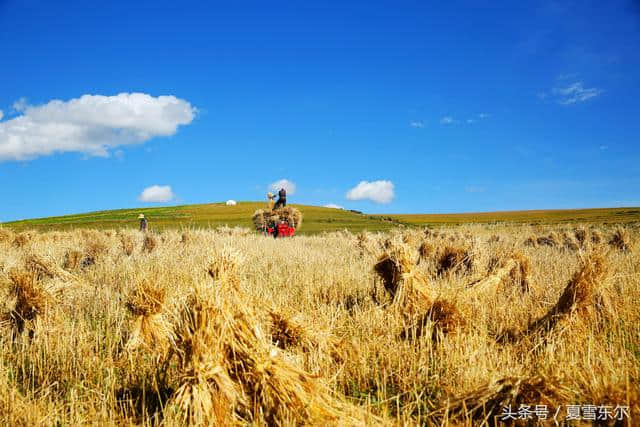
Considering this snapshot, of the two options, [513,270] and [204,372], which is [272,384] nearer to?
[204,372]

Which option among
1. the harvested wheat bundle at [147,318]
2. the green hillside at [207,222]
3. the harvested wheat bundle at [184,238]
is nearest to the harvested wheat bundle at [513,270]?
the harvested wheat bundle at [147,318]

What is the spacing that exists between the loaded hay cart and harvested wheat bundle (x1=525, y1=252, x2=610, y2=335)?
17498 mm

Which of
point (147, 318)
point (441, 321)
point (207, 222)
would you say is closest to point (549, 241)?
point (441, 321)

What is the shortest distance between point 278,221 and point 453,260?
14.6m

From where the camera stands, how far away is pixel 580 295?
4.44 m

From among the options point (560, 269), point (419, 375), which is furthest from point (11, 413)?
point (560, 269)

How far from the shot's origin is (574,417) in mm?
2398

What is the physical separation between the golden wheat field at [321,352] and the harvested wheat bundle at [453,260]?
0.96 meters

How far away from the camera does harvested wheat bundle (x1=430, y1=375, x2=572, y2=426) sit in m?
2.52

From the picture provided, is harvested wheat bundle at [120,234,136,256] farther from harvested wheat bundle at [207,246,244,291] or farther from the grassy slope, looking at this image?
the grassy slope

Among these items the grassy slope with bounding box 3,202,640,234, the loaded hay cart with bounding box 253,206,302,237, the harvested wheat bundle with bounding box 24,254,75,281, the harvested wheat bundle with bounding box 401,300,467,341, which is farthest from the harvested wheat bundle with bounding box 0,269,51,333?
the grassy slope with bounding box 3,202,640,234

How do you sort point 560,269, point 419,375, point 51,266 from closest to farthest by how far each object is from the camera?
point 419,375
point 51,266
point 560,269

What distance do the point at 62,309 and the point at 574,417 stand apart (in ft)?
19.3

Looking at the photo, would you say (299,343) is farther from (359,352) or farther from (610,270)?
(610,270)
